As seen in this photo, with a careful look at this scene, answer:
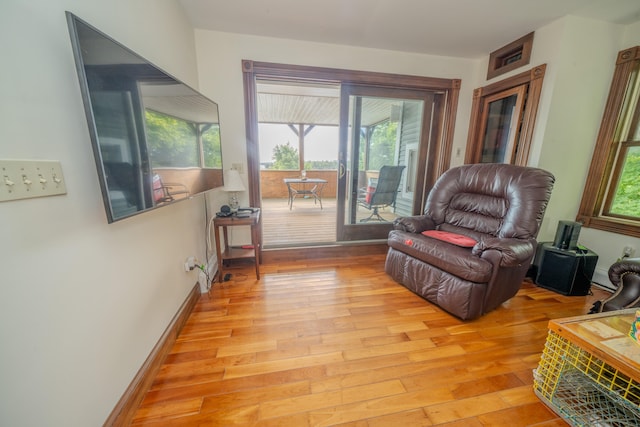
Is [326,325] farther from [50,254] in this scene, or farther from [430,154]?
[430,154]

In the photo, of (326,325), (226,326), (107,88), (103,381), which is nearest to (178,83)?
(107,88)

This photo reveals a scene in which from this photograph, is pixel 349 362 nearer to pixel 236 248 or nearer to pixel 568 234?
pixel 236 248

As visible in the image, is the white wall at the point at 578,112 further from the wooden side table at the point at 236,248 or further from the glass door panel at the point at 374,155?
the wooden side table at the point at 236,248

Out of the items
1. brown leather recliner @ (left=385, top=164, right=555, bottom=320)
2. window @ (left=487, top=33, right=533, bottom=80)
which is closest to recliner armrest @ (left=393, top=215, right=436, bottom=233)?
brown leather recliner @ (left=385, top=164, right=555, bottom=320)

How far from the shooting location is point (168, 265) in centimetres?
148

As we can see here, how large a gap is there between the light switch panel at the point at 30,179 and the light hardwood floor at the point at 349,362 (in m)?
1.07

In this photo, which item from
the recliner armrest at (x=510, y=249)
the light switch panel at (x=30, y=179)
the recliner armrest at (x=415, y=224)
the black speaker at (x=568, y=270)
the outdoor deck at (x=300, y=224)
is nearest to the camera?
the light switch panel at (x=30, y=179)

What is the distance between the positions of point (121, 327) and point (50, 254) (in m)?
0.51

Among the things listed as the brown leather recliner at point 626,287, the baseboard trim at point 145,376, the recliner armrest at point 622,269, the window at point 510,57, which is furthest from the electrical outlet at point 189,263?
the window at point 510,57

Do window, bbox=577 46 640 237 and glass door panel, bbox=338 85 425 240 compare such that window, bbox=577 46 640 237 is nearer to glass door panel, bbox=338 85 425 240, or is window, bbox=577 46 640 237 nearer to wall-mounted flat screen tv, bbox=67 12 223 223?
glass door panel, bbox=338 85 425 240

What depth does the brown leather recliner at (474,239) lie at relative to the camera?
158 centimetres

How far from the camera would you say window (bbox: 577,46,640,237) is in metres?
2.00

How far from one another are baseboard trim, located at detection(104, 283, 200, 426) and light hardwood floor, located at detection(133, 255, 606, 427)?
0.04m

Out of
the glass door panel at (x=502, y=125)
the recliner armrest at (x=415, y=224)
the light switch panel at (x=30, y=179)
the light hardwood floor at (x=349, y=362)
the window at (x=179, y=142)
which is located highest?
the glass door panel at (x=502, y=125)
